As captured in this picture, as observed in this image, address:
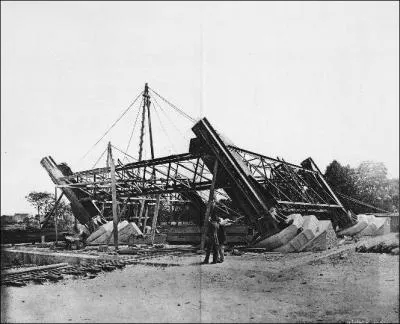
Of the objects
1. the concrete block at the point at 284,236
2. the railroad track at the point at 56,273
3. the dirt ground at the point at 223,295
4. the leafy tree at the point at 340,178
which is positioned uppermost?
the leafy tree at the point at 340,178

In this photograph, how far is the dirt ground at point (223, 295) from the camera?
579 centimetres

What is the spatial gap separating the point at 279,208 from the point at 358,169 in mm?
42542

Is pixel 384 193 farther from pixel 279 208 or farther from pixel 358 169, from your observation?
pixel 279 208

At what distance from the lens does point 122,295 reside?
7.32 meters

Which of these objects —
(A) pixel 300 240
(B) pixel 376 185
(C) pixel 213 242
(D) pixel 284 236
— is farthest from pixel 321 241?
(B) pixel 376 185

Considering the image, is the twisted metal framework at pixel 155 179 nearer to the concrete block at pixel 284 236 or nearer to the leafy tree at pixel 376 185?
the concrete block at pixel 284 236

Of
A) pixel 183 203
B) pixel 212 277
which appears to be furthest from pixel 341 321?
pixel 183 203

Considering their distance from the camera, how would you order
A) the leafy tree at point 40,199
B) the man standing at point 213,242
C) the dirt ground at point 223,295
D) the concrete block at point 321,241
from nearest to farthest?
the dirt ground at point 223,295 < the man standing at point 213,242 < the concrete block at point 321,241 < the leafy tree at point 40,199

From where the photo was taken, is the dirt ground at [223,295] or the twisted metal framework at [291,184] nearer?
the dirt ground at [223,295]

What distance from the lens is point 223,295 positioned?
278 inches

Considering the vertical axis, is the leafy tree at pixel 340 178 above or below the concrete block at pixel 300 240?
above

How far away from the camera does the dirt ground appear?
5789 millimetres

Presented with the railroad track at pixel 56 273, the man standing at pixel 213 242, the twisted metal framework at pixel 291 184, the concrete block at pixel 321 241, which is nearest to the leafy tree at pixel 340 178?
the twisted metal framework at pixel 291 184

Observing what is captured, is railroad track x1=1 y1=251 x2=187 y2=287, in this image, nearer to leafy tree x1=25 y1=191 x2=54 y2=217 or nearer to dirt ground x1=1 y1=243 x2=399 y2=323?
dirt ground x1=1 y1=243 x2=399 y2=323
